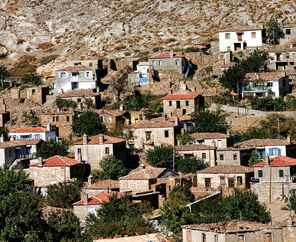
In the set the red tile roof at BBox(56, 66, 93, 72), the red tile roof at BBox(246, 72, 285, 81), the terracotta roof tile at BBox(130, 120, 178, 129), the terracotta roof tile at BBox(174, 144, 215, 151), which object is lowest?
the terracotta roof tile at BBox(174, 144, 215, 151)

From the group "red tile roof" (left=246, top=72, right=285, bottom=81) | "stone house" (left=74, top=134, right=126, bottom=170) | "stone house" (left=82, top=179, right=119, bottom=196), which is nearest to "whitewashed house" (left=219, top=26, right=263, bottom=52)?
"red tile roof" (left=246, top=72, right=285, bottom=81)

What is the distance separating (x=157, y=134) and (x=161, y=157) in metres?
5.08

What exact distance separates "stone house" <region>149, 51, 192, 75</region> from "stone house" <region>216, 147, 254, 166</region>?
25.2m

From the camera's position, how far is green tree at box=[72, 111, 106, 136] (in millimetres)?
93625

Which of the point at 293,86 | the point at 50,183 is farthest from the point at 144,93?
the point at 50,183

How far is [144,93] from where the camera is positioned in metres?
106

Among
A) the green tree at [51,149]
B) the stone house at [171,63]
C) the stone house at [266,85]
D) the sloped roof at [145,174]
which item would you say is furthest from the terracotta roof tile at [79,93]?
the sloped roof at [145,174]

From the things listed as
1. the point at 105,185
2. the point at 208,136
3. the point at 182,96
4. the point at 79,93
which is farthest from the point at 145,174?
the point at 79,93

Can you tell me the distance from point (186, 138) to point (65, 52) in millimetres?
48797

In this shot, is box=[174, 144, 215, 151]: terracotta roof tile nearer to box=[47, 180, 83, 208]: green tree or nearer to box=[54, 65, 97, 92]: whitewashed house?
box=[47, 180, 83, 208]: green tree

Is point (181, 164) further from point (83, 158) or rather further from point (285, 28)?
point (285, 28)

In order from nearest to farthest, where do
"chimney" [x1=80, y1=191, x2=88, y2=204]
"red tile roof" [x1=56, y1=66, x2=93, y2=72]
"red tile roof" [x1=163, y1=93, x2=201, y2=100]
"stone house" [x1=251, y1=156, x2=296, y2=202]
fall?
"chimney" [x1=80, y1=191, x2=88, y2=204] < "stone house" [x1=251, y1=156, x2=296, y2=202] < "red tile roof" [x1=163, y1=93, x2=201, y2=100] < "red tile roof" [x1=56, y1=66, x2=93, y2=72]

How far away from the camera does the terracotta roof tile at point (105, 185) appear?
7921cm

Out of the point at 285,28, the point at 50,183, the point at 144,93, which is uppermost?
the point at 285,28
